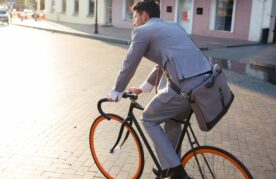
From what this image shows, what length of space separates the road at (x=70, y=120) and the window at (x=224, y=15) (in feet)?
44.0

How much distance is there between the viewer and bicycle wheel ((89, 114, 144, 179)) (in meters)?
3.78

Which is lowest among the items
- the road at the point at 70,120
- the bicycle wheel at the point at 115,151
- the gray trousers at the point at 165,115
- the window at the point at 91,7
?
the road at the point at 70,120

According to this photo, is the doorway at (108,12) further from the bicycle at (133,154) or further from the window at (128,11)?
the bicycle at (133,154)

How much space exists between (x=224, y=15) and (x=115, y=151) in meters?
21.9

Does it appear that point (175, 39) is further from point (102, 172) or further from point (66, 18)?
point (66, 18)

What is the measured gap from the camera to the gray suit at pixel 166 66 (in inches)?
123

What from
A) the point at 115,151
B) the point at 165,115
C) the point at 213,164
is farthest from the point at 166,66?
the point at 115,151

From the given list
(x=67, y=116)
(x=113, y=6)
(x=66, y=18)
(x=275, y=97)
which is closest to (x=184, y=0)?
(x=113, y=6)

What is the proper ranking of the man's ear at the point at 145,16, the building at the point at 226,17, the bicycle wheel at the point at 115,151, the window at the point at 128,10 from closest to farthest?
1. the man's ear at the point at 145,16
2. the bicycle wheel at the point at 115,151
3. the building at the point at 226,17
4. the window at the point at 128,10

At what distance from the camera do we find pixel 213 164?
321 cm

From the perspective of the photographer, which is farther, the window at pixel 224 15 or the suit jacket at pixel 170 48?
the window at pixel 224 15

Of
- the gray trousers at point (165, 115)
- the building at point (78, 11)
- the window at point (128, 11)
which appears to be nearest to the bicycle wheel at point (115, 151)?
the gray trousers at point (165, 115)

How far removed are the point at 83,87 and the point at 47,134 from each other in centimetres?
330

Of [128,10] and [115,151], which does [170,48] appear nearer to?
[115,151]
